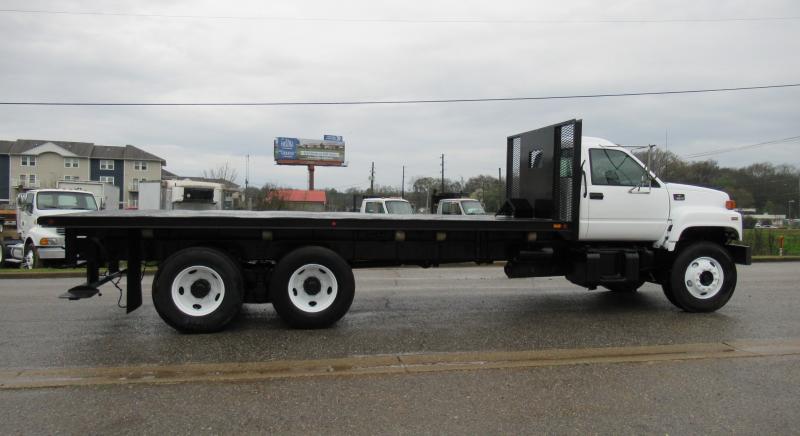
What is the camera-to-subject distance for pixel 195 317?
6.41 metres

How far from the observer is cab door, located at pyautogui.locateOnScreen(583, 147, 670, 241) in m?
7.64

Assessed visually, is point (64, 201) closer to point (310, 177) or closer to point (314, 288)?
point (314, 288)

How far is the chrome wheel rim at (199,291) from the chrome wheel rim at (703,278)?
613 centimetres

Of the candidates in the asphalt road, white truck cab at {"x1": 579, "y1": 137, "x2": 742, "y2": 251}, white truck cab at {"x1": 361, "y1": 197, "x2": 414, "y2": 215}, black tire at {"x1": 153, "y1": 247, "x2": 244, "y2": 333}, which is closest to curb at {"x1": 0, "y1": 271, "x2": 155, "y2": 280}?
the asphalt road

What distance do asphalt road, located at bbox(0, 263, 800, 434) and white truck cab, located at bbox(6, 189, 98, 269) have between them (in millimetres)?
5827

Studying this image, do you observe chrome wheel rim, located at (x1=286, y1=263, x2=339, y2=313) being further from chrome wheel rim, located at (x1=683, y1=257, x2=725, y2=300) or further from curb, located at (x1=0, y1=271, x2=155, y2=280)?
curb, located at (x1=0, y1=271, x2=155, y2=280)

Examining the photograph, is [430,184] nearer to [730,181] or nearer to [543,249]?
[730,181]

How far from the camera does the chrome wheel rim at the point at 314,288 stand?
21.8 ft

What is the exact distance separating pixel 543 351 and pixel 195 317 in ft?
12.6

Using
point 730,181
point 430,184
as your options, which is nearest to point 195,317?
point 730,181

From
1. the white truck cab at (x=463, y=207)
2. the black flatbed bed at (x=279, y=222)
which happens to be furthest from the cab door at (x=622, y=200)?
the white truck cab at (x=463, y=207)

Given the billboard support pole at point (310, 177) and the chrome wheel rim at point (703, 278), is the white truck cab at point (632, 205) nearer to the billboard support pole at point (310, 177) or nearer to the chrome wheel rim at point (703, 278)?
the chrome wheel rim at point (703, 278)

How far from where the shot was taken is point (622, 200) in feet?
25.3

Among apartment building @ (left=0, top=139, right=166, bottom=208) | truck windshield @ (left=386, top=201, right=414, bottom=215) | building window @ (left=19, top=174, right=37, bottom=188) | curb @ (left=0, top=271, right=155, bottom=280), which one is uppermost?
apartment building @ (left=0, top=139, right=166, bottom=208)
